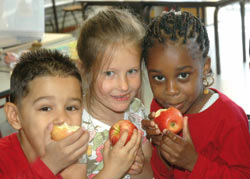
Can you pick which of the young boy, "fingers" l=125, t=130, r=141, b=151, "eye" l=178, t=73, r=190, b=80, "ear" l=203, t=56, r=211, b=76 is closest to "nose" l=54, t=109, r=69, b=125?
the young boy

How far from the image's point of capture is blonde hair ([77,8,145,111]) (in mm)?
1531

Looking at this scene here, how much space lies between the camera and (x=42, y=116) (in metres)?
1.23

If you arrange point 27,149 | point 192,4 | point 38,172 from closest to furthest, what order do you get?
1. point 38,172
2. point 27,149
3. point 192,4

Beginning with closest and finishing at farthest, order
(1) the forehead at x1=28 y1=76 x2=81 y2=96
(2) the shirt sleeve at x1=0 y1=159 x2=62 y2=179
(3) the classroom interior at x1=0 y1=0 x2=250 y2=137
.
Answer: (2) the shirt sleeve at x1=0 y1=159 x2=62 y2=179 < (1) the forehead at x1=28 y1=76 x2=81 y2=96 < (3) the classroom interior at x1=0 y1=0 x2=250 y2=137

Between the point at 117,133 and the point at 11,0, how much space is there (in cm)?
93

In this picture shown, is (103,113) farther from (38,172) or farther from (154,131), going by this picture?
(38,172)

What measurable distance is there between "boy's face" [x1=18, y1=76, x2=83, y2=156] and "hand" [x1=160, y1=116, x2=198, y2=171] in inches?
13.8

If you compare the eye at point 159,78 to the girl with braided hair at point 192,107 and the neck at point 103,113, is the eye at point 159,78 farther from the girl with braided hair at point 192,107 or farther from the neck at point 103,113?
the neck at point 103,113

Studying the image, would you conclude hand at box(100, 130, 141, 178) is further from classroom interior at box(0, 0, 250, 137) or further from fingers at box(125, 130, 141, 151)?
classroom interior at box(0, 0, 250, 137)

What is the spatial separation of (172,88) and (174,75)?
0.17 feet

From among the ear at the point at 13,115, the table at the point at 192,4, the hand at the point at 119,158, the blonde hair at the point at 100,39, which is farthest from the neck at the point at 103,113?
the table at the point at 192,4

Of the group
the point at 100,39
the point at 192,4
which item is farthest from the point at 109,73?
the point at 192,4

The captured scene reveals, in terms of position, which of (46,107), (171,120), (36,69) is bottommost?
(171,120)

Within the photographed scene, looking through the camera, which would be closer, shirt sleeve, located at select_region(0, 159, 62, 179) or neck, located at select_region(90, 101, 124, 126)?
shirt sleeve, located at select_region(0, 159, 62, 179)
